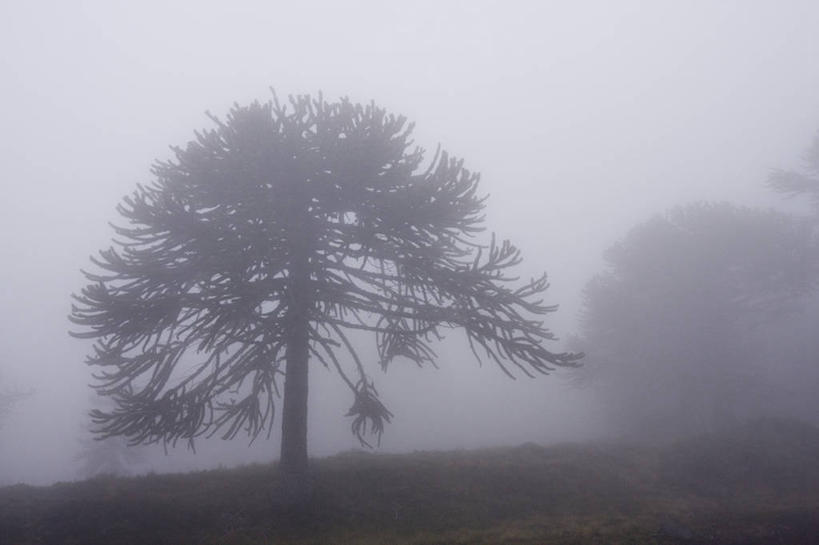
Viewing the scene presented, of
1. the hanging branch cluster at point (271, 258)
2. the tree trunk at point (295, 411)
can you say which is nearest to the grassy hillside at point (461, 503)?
the tree trunk at point (295, 411)

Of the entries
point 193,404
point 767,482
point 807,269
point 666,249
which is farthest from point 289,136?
point 807,269

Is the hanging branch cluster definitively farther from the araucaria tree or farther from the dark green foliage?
the dark green foliage

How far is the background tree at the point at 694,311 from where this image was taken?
913 inches

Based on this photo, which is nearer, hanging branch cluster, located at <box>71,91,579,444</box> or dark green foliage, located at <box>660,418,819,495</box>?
hanging branch cluster, located at <box>71,91,579,444</box>

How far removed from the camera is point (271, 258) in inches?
357

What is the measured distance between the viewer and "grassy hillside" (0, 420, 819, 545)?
27.1 feet

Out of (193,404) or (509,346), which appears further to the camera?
(509,346)

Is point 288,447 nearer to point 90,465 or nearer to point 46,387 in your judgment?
point 90,465

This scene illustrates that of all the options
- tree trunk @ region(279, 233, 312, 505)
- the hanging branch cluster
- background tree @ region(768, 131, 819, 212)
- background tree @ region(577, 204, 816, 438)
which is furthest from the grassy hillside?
background tree @ region(768, 131, 819, 212)

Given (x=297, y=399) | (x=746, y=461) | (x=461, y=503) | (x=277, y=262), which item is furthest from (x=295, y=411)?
(x=746, y=461)

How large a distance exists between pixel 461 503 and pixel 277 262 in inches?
255

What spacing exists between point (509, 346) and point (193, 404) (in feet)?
20.7

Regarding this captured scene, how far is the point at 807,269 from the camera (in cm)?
2348

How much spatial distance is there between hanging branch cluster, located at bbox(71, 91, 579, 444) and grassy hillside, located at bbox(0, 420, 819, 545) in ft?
5.19
